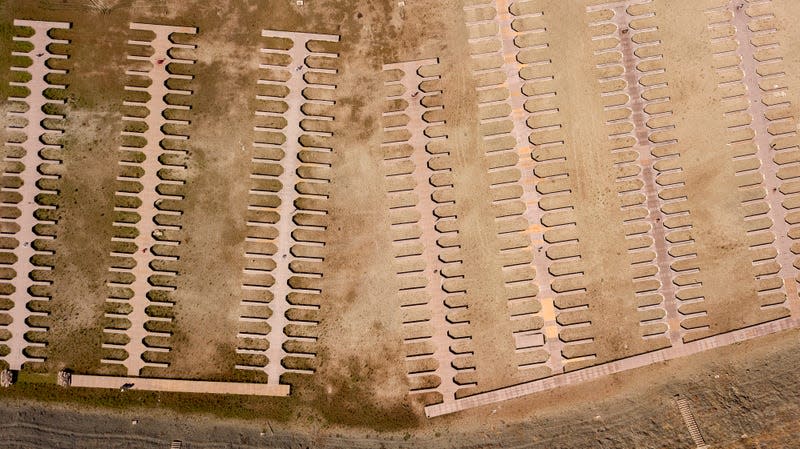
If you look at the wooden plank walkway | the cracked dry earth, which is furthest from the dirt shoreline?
the wooden plank walkway

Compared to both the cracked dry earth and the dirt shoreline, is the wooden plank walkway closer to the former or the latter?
the cracked dry earth

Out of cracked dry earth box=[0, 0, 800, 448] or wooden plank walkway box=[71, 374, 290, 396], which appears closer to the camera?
wooden plank walkway box=[71, 374, 290, 396]

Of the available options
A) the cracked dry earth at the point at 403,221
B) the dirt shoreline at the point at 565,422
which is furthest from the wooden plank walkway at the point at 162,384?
the dirt shoreline at the point at 565,422

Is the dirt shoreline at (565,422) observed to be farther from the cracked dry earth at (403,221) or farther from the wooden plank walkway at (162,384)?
the wooden plank walkway at (162,384)

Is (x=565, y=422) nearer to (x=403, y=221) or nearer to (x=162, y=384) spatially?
(x=403, y=221)

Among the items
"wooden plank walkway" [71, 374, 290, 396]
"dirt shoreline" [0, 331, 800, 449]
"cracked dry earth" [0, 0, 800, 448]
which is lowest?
"dirt shoreline" [0, 331, 800, 449]

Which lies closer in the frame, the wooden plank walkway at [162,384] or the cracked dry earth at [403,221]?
the wooden plank walkway at [162,384]

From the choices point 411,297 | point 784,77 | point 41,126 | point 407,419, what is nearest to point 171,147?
point 41,126

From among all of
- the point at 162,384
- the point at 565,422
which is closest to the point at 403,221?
the point at 565,422
